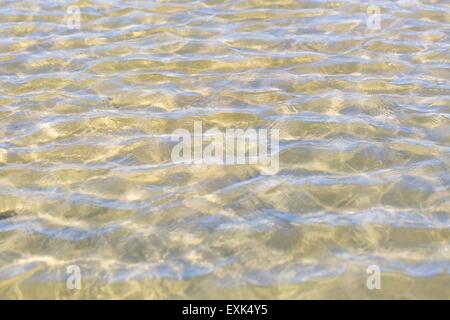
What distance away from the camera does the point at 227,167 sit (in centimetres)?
471

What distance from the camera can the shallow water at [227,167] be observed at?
3.71m

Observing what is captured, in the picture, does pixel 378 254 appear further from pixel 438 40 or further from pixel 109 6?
pixel 109 6

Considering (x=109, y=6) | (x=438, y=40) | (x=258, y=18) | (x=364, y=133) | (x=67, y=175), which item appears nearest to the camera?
(x=67, y=175)

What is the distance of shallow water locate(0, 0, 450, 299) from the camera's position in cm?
371

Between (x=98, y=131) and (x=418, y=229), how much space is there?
2.69 metres

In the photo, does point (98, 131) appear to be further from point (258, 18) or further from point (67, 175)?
point (258, 18)

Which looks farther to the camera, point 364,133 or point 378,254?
point 364,133

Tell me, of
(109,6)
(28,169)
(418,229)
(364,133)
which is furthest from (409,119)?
(109,6)

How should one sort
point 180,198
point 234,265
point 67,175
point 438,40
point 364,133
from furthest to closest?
point 438,40, point 364,133, point 67,175, point 180,198, point 234,265

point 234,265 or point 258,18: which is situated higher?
point 258,18

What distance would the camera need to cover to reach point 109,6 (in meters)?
8.25

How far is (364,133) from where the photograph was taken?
5.08 m

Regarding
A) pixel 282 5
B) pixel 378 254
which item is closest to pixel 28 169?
pixel 378 254

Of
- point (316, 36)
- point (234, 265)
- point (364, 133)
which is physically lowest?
point (234, 265)
